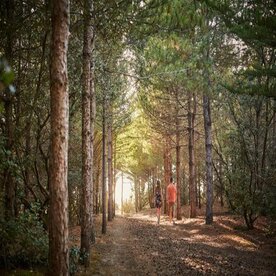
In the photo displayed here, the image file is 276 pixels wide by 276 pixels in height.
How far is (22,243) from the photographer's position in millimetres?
6312

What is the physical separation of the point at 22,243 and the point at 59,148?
244 cm

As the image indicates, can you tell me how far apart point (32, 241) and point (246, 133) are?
13544 millimetres

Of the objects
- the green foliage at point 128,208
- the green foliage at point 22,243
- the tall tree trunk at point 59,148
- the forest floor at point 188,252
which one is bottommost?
the green foliage at point 128,208

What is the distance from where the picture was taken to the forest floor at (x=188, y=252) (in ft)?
26.5

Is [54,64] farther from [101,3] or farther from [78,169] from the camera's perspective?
[78,169]

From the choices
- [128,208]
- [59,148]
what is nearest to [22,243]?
[59,148]

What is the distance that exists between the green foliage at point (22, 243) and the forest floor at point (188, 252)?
1407mm

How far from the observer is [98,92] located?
13.9 meters

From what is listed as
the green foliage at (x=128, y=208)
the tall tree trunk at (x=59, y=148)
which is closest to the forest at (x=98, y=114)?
the tall tree trunk at (x=59, y=148)

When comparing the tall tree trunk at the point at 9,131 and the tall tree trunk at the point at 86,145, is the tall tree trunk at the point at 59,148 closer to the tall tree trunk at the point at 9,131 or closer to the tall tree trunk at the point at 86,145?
the tall tree trunk at the point at 9,131

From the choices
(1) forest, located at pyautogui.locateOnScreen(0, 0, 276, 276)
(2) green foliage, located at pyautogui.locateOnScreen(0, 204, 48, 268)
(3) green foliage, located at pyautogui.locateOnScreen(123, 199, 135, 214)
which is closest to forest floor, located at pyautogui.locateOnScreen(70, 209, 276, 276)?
(1) forest, located at pyautogui.locateOnScreen(0, 0, 276, 276)

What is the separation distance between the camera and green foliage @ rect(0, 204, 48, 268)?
6066 millimetres

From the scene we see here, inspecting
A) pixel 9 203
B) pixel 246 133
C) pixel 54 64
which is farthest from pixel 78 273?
pixel 246 133

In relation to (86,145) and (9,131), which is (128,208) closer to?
(86,145)
